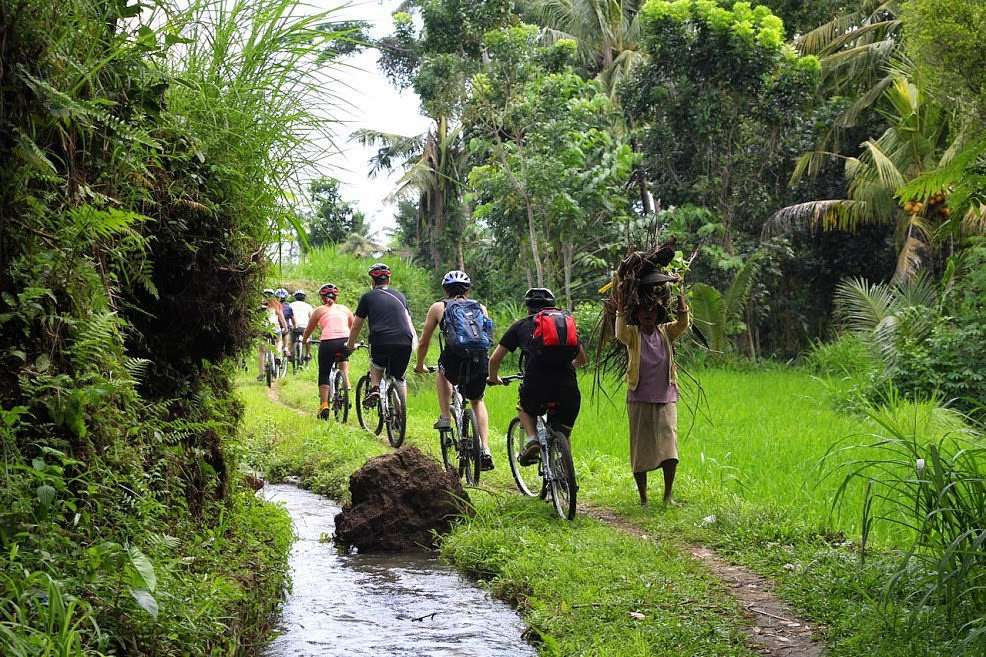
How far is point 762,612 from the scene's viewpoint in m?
6.00

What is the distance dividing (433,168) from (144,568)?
34.2 meters

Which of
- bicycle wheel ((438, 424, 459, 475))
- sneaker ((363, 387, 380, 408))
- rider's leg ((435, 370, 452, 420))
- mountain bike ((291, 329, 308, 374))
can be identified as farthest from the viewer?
mountain bike ((291, 329, 308, 374))

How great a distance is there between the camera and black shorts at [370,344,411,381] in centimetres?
1183

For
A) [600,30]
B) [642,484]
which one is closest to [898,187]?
[600,30]

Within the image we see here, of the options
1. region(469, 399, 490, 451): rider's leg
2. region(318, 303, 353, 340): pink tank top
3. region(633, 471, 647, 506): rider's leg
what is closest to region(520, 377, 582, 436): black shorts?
region(633, 471, 647, 506): rider's leg

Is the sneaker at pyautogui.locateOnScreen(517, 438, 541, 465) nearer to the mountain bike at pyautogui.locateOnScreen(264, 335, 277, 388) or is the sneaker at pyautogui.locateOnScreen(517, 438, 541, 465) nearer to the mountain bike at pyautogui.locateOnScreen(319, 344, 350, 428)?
the mountain bike at pyautogui.locateOnScreen(319, 344, 350, 428)

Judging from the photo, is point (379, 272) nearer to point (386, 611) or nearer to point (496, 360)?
point (496, 360)

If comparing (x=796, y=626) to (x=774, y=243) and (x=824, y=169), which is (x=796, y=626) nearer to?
(x=774, y=243)

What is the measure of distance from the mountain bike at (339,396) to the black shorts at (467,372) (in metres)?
5.12

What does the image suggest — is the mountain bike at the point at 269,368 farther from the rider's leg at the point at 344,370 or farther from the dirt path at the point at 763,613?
the dirt path at the point at 763,613

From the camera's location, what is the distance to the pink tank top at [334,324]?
14312 millimetres

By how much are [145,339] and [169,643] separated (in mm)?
1808

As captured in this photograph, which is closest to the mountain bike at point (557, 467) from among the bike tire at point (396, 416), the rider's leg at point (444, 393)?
the rider's leg at point (444, 393)

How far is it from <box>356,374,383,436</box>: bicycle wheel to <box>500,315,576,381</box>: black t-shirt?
14.1 feet
